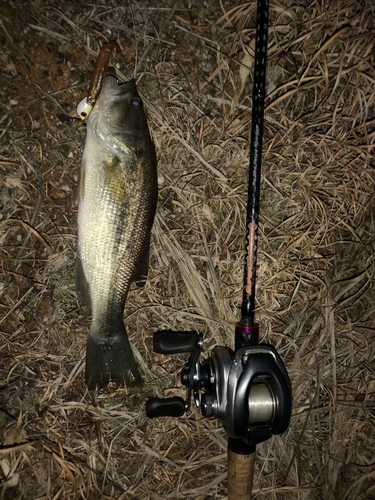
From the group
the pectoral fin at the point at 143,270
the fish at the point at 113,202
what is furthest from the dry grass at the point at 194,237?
the fish at the point at 113,202

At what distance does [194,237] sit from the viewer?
246 centimetres

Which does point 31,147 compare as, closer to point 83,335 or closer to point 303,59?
point 83,335

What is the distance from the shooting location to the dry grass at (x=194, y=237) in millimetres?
2205

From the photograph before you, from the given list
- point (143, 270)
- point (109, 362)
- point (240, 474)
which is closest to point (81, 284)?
point (143, 270)

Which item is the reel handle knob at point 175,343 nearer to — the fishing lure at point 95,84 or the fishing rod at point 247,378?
the fishing rod at point 247,378

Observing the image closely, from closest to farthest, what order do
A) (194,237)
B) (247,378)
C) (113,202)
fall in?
(247,378), (113,202), (194,237)

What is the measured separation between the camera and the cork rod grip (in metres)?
2.03

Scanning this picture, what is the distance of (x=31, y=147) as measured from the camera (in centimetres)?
218

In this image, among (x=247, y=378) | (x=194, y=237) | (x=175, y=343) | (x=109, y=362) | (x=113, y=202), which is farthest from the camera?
(x=194, y=237)

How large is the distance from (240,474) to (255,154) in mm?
1846

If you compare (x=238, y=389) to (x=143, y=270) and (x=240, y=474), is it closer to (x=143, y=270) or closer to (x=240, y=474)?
(x=240, y=474)

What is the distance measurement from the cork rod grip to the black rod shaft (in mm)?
781

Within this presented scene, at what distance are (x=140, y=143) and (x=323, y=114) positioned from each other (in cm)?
132

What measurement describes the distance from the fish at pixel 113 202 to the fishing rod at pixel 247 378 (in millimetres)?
365
